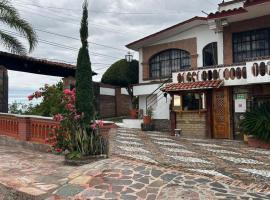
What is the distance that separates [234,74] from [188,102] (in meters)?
3.00

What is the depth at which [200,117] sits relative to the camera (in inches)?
630

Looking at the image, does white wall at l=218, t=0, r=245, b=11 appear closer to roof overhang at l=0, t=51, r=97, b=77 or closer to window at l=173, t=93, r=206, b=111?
window at l=173, t=93, r=206, b=111

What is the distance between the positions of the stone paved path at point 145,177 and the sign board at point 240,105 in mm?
4378

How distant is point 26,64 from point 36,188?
45.4 ft

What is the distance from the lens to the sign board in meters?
15.1

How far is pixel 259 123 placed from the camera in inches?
500

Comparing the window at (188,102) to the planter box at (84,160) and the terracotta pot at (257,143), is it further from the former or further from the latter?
the planter box at (84,160)

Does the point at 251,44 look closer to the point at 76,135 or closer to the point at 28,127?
the point at 76,135

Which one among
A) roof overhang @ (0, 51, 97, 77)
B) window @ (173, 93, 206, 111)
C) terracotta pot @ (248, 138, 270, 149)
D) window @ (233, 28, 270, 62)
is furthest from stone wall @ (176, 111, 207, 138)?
roof overhang @ (0, 51, 97, 77)

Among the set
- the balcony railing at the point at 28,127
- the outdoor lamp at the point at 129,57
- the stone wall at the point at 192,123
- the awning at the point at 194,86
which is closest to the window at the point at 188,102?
the stone wall at the point at 192,123

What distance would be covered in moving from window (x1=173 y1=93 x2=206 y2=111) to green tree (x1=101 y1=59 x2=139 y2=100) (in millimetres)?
8470

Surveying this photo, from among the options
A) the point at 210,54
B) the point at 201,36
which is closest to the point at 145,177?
the point at 210,54

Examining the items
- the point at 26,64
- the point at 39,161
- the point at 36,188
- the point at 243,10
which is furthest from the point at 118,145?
the point at 26,64

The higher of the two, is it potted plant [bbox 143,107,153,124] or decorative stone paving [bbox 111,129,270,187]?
potted plant [bbox 143,107,153,124]
